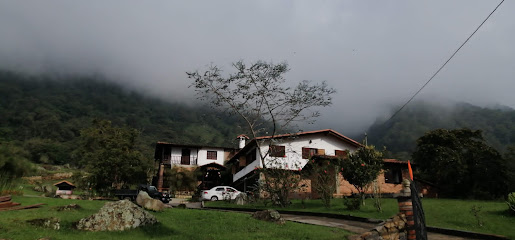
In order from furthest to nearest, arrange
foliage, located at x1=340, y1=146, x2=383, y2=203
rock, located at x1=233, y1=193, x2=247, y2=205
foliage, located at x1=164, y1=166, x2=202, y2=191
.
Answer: foliage, located at x1=164, y1=166, x2=202, y2=191
rock, located at x1=233, y1=193, x2=247, y2=205
foliage, located at x1=340, y1=146, x2=383, y2=203

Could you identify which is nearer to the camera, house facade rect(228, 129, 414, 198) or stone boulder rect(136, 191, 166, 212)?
stone boulder rect(136, 191, 166, 212)

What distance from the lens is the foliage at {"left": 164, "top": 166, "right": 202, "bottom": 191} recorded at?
43938mm

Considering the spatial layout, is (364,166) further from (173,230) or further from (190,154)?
(190,154)

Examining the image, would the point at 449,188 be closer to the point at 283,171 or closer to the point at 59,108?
the point at 283,171

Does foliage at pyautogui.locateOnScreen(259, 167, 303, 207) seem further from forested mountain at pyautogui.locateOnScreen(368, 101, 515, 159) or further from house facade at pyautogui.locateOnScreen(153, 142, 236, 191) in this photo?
forested mountain at pyautogui.locateOnScreen(368, 101, 515, 159)

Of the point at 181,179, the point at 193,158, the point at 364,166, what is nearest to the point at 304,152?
the point at 364,166

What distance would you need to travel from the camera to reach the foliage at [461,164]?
3131 centimetres

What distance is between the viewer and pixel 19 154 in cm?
1709

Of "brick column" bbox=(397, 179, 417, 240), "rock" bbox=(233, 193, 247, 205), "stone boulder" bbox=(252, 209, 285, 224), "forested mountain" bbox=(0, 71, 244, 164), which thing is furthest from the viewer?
"forested mountain" bbox=(0, 71, 244, 164)

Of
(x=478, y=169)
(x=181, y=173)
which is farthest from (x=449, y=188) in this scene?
(x=181, y=173)

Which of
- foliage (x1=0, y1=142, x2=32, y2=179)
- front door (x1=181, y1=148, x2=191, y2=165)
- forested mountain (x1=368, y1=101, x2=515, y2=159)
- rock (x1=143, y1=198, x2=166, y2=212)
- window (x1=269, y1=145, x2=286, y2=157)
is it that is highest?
forested mountain (x1=368, y1=101, x2=515, y2=159)

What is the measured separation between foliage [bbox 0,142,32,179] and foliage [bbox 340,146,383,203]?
17.4 meters

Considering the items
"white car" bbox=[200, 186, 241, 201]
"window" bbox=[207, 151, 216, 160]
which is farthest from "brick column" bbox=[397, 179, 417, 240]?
"window" bbox=[207, 151, 216, 160]

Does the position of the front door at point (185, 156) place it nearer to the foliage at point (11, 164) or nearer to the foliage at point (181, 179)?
the foliage at point (181, 179)
